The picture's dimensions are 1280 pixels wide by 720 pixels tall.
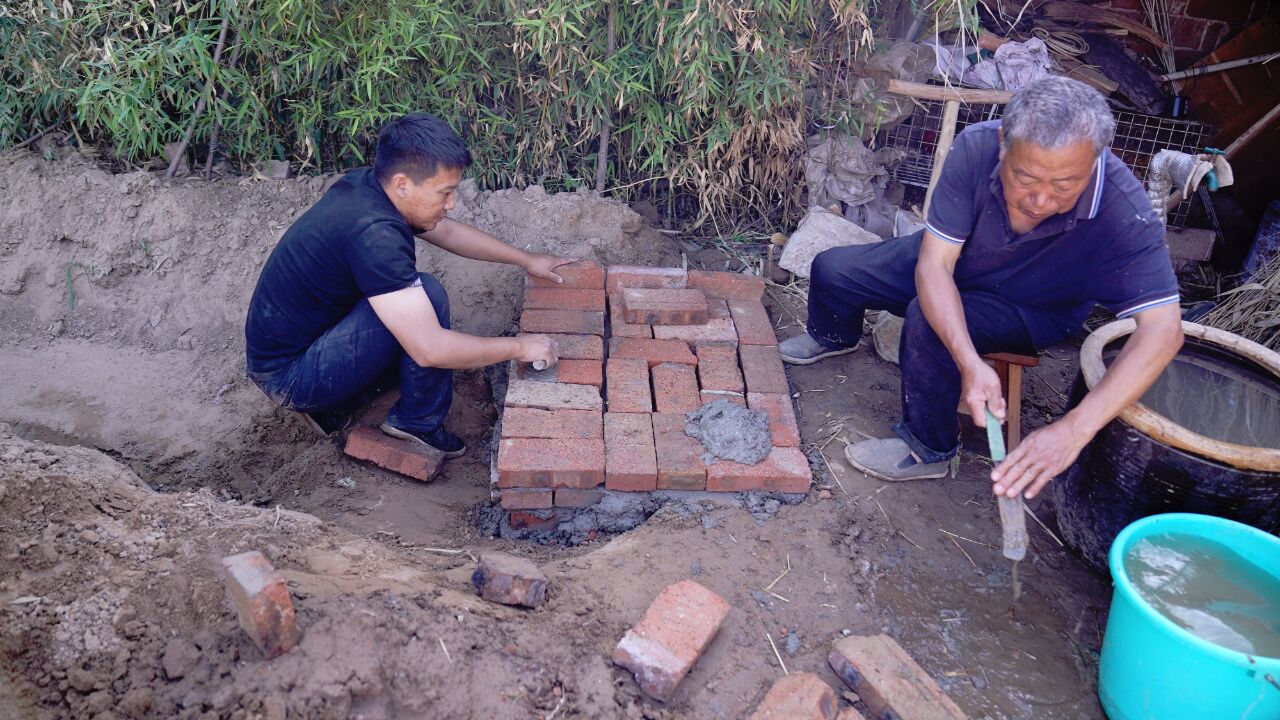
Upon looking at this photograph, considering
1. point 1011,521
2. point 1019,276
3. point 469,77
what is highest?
point 469,77

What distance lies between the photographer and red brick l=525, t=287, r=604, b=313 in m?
3.99

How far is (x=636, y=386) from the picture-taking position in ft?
11.8

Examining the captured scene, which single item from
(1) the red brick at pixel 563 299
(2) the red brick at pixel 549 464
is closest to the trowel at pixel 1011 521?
(2) the red brick at pixel 549 464

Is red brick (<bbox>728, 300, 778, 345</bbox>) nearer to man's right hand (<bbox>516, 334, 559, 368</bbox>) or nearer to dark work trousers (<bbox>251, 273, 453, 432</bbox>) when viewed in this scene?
man's right hand (<bbox>516, 334, 559, 368</bbox>)

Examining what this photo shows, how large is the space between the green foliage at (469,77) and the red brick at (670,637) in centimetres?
255

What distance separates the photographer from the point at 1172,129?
5102mm

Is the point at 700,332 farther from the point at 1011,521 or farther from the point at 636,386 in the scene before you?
the point at 1011,521

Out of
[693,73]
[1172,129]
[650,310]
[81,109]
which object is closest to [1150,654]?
[650,310]

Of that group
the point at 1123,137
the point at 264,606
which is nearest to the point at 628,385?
the point at 264,606

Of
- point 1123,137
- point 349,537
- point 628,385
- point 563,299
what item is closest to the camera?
point 349,537

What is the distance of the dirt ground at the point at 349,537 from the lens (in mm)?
2148

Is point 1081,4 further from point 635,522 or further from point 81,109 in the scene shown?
point 81,109

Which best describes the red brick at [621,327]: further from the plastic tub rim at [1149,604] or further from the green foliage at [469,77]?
the plastic tub rim at [1149,604]

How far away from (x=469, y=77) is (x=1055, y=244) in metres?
2.90
